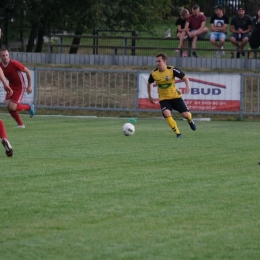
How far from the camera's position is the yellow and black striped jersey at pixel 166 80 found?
17.6 m

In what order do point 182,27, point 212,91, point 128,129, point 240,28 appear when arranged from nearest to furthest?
point 128,129 < point 212,91 < point 240,28 < point 182,27

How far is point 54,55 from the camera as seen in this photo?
1123 inches

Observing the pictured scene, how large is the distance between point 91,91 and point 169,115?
7.79m

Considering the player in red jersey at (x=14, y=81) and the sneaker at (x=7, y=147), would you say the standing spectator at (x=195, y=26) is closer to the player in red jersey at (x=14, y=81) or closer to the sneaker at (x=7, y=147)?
the player in red jersey at (x=14, y=81)

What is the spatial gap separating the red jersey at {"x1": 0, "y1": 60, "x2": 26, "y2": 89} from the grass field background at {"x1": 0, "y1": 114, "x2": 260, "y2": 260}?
3.39m

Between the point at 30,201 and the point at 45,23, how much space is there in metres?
25.4

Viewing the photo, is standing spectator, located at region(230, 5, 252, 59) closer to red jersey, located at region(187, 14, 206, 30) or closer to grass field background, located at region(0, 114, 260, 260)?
red jersey, located at region(187, 14, 206, 30)

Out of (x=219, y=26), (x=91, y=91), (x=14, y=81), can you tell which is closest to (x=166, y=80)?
(x=14, y=81)

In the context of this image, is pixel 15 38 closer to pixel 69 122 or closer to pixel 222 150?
pixel 69 122

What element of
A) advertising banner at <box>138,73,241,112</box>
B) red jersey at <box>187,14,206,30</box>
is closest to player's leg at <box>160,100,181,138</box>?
advertising banner at <box>138,73,241,112</box>

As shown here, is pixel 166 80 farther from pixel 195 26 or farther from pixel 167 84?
pixel 195 26

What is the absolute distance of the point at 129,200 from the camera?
8586 millimetres

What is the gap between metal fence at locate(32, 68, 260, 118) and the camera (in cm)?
2389

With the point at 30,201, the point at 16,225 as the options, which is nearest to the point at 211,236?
the point at 16,225
